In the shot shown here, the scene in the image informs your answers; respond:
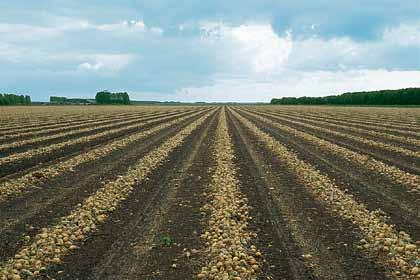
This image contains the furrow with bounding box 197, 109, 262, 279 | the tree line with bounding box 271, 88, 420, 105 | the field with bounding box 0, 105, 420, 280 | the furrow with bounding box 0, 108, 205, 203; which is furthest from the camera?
the tree line with bounding box 271, 88, 420, 105

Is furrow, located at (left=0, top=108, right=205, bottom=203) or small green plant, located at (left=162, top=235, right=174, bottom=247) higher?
furrow, located at (left=0, top=108, right=205, bottom=203)

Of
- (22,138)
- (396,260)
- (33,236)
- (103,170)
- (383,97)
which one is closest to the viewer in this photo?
(396,260)

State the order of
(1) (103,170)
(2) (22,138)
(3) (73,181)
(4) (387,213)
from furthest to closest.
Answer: (2) (22,138), (1) (103,170), (3) (73,181), (4) (387,213)

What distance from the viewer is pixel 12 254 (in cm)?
925

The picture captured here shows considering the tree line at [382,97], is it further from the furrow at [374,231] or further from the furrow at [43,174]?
the furrow at [374,231]

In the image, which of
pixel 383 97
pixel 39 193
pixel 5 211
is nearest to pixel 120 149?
pixel 39 193

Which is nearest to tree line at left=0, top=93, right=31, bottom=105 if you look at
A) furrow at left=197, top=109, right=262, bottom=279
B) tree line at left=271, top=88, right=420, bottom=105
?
tree line at left=271, top=88, right=420, bottom=105

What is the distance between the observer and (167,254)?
30.6 feet

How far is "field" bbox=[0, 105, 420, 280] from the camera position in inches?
340

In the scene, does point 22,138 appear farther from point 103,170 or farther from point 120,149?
point 103,170

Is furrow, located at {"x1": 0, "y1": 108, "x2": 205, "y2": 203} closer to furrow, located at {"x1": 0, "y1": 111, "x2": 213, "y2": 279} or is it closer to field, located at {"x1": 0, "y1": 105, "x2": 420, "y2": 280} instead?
field, located at {"x1": 0, "y1": 105, "x2": 420, "y2": 280}

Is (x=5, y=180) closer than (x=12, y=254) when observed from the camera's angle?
No

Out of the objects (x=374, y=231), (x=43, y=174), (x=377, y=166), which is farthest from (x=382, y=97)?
(x=374, y=231)

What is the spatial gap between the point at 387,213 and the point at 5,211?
1141 centimetres
